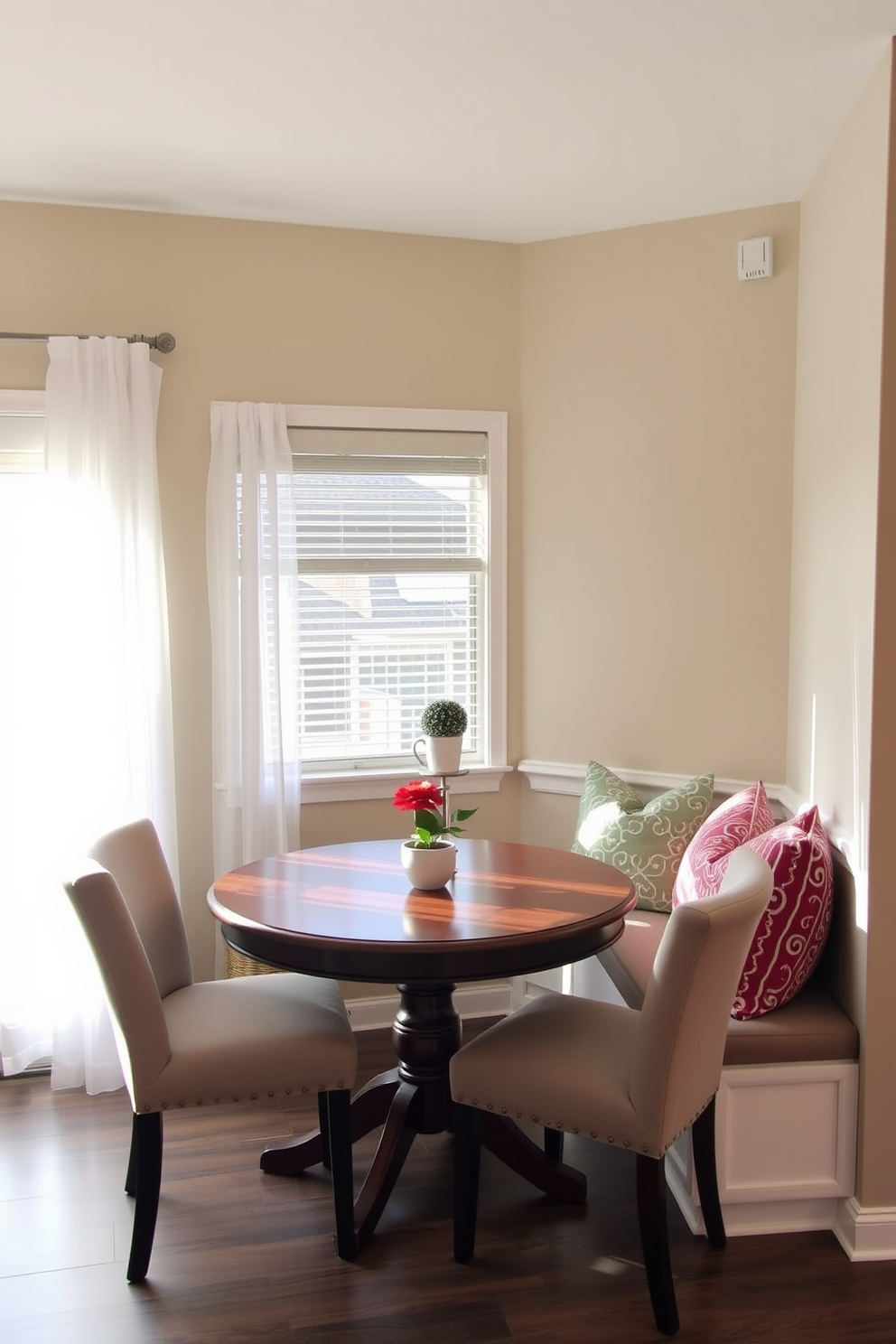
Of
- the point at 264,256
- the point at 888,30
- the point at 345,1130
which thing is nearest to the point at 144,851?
the point at 345,1130

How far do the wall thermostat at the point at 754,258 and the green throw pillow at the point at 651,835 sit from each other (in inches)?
61.6

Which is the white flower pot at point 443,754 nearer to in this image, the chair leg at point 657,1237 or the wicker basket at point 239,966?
the wicker basket at point 239,966

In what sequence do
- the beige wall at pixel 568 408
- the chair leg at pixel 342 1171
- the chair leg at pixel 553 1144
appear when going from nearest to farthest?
the chair leg at pixel 342 1171 → the chair leg at pixel 553 1144 → the beige wall at pixel 568 408

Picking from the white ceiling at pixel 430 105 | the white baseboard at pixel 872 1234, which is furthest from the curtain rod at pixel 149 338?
the white baseboard at pixel 872 1234

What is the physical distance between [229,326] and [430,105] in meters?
1.09

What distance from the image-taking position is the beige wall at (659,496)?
11.3 ft

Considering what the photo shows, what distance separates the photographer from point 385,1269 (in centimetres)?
243

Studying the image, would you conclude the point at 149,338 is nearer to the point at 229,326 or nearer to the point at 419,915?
the point at 229,326

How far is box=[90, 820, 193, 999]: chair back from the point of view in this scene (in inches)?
105

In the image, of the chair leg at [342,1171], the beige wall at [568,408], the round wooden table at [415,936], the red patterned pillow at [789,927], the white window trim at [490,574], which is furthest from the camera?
the white window trim at [490,574]

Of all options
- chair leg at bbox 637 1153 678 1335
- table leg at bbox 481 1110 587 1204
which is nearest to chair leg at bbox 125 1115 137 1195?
table leg at bbox 481 1110 587 1204

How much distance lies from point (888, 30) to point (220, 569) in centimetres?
231

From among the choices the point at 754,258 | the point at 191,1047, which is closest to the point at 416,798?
the point at 191,1047

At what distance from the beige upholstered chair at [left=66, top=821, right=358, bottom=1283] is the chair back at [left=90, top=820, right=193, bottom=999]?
0.04 ft
